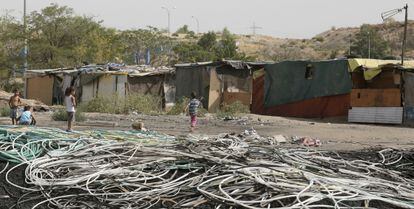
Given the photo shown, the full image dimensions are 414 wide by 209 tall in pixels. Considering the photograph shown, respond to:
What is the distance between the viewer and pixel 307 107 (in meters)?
26.9

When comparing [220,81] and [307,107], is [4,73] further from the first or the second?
[307,107]

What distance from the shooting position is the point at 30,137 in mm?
9836

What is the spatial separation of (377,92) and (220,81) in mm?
8189

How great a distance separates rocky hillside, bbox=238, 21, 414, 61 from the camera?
60041mm

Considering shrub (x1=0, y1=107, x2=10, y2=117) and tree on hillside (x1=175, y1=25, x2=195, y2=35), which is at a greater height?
tree on hillside (x1=175, y1=25, x2=195, y2=35)

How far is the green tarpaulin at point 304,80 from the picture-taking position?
2545cm

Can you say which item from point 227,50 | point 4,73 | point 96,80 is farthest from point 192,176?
point 227,50

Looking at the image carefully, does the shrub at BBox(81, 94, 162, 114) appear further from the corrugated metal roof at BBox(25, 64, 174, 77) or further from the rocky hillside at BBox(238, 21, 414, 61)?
the rocky hillside at BBox(238, 21, 414, 61)

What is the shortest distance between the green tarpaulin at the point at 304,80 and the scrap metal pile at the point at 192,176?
51.4 feet

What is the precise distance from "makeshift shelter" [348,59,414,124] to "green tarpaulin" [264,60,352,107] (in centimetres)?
58

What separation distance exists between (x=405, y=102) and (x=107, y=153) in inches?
668

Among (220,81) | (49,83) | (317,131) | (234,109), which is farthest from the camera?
(49,83)

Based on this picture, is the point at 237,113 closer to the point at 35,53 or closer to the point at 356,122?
the point at 356,122

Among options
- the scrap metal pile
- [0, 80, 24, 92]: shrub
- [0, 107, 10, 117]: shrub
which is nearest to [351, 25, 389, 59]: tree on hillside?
[0, 80, 24, 92]: shrub
